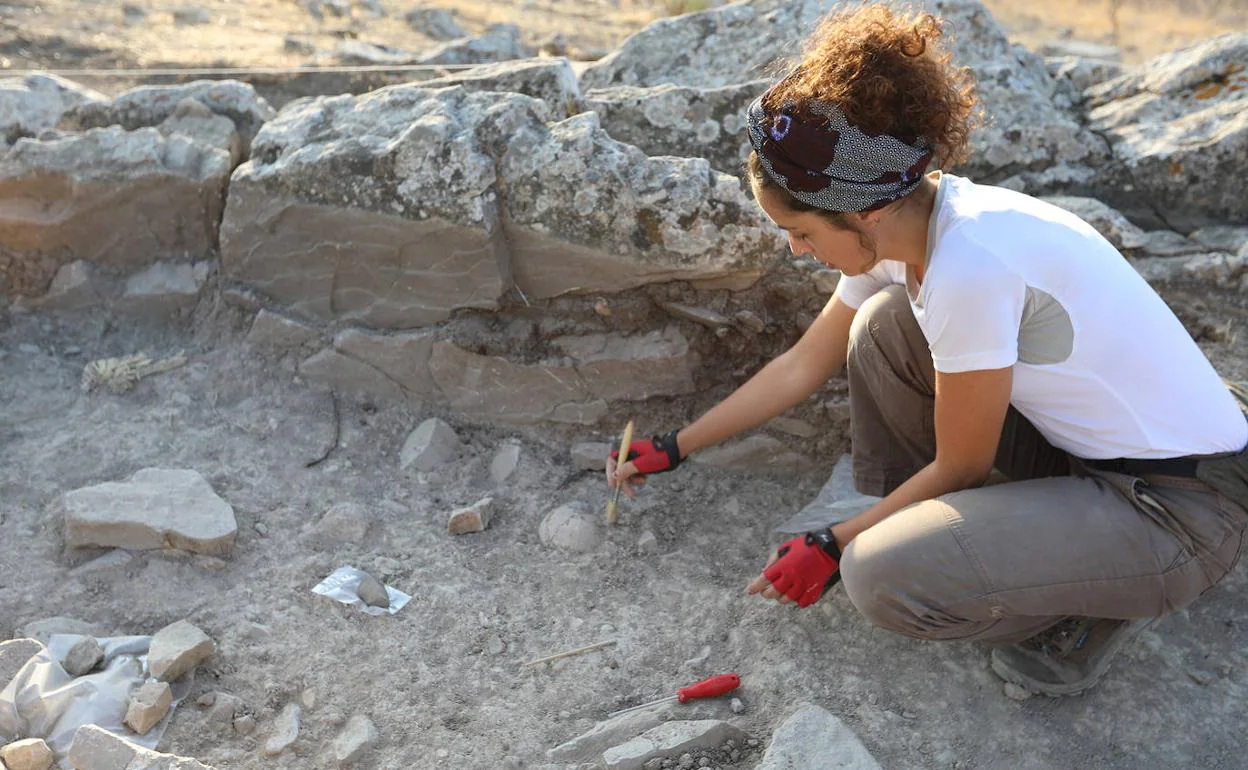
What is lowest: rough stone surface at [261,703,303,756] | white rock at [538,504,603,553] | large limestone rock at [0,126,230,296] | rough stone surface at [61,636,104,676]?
rough stone surface at [261,703,303,756]

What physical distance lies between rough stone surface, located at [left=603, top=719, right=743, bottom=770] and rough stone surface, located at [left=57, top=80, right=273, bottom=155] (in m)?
2.40

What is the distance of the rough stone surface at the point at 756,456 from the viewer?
287cm

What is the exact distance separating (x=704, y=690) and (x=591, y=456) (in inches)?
34.3

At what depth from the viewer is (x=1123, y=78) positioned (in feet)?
11.5

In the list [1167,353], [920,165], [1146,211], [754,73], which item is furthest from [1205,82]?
[920,165]

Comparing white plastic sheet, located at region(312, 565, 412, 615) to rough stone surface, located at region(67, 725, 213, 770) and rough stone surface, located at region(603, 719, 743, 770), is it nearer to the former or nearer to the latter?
rough stone surface, located at region(67, 725, 213, 770)

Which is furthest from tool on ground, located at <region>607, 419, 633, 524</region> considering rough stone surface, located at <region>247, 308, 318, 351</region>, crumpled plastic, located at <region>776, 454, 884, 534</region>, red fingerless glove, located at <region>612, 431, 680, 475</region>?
rough stone surface, located at <region>247, 308, 318, 351</region>

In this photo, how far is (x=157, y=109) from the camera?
11.3 ft

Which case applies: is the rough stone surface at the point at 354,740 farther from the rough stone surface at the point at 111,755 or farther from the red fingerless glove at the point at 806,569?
the red fingerless glove at the point at 806,569

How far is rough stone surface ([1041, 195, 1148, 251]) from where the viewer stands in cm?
292

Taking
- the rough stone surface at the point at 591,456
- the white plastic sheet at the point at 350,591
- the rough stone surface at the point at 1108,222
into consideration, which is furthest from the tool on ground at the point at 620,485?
the rough stone surface at the point at 1108,222

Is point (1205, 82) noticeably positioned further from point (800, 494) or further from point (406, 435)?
point (406, 435)

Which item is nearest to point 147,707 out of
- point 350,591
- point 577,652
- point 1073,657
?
point 350,591

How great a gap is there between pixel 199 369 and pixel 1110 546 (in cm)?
237
